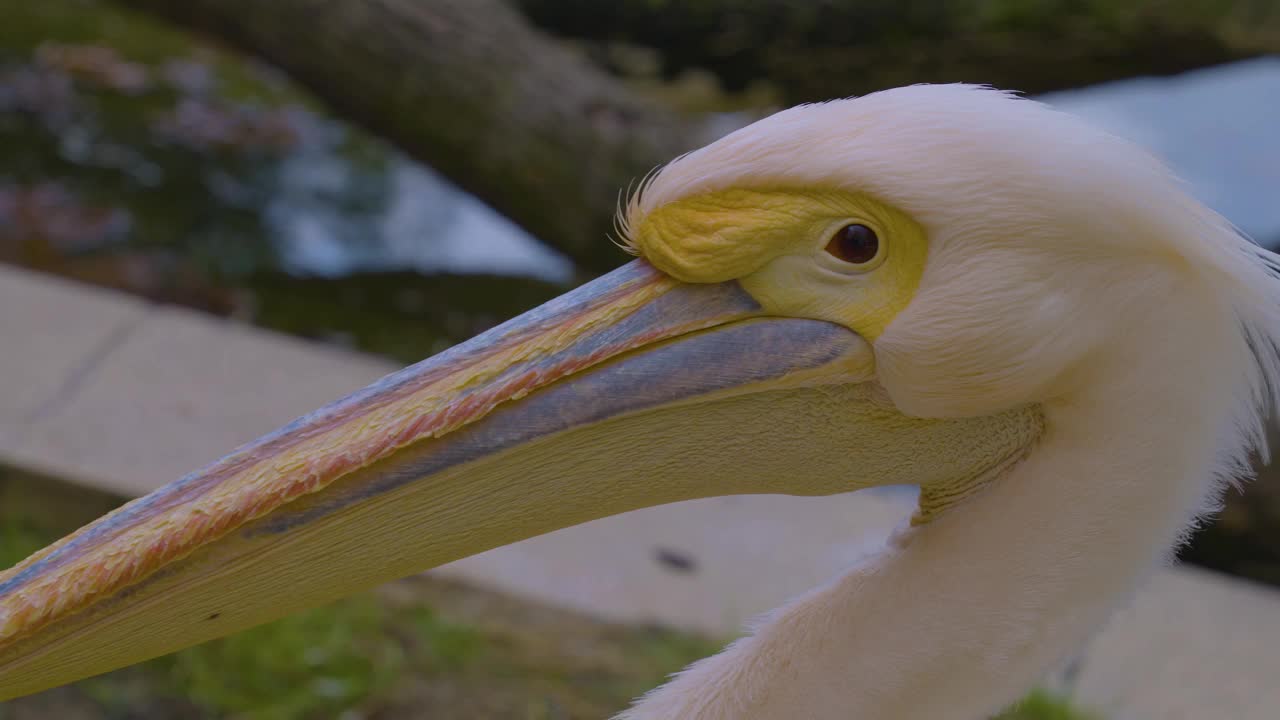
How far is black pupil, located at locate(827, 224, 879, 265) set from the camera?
1.13 meters

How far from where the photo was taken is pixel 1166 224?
1107 millimetres

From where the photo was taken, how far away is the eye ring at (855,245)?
113 cm

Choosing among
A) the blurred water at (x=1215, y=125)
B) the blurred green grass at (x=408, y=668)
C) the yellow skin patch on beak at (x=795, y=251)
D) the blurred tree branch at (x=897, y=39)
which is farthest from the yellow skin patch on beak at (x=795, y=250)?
the blurred water at (x=1215, y=125)

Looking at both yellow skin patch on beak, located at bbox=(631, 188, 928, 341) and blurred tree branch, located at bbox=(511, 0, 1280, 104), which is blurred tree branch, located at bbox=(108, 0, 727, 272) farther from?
yellow skin patch on beak, located at bbox=(631, 188, 928, 341)

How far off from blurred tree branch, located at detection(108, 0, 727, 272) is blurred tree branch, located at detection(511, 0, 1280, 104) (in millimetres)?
1807

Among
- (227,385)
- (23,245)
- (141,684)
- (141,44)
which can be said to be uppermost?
(141,44)

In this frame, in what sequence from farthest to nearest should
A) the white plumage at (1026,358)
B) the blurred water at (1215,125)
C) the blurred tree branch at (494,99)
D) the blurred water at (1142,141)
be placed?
the blurred water at (1215,125)
the blurred water at (1142,141)
the blurred tree branch at (494,99)
the white plumage at (1026,358)

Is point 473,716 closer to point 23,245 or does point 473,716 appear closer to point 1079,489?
point 1079,489

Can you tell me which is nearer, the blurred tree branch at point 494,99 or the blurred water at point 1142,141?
the blurred tree branch at point 494,99

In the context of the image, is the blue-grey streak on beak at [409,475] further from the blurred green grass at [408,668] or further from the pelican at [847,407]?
the blurred green grass at [408,668]

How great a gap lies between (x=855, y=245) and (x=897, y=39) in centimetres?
500

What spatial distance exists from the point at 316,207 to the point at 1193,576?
11.9 ft

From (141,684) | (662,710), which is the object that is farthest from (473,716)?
(662,710)

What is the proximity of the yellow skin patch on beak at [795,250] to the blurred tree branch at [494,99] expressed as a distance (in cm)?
281
